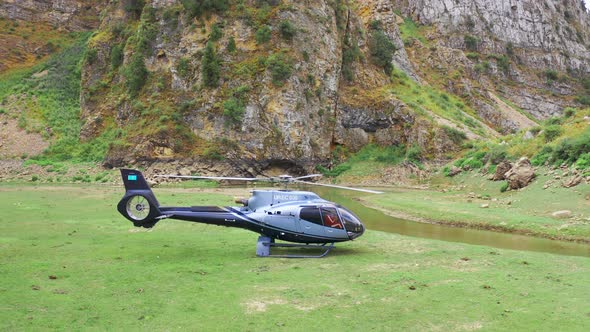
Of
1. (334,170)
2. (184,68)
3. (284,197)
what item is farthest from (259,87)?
(284,197)

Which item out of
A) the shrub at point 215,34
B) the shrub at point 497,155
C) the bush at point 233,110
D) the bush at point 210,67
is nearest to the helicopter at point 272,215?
the shrub at point 497,155

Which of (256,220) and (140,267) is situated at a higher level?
(256,220)

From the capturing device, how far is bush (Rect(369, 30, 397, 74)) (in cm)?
6556

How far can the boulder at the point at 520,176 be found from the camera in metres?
28.8

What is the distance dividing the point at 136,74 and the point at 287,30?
18000 millimetres

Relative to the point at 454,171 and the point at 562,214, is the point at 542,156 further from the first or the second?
the point at 454,171

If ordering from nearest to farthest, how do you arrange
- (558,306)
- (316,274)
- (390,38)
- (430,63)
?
(558,306) < (316,274) < (390,38) < (430,63)

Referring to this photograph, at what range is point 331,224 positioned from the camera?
14.4 meters

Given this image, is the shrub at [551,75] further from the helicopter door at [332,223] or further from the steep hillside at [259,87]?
the helicopter door at [332,223]

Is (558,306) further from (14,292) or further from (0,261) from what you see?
(0,261)

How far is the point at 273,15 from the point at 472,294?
48.8 m

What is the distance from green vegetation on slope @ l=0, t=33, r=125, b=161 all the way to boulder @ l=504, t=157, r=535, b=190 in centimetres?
4176

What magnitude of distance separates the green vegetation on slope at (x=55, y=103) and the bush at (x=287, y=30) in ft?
71.8

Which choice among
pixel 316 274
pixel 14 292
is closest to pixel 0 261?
pixel 14 292
